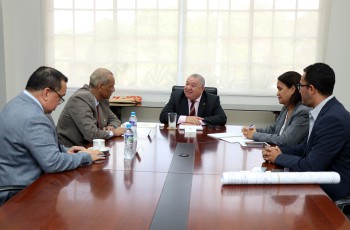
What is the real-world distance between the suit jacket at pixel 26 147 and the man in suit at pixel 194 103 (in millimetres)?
1820

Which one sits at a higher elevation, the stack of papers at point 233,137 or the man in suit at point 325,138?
the man in suit at point 325,138

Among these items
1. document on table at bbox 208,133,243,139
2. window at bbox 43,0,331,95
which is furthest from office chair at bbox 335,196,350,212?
window at bbox 43,0,331,95

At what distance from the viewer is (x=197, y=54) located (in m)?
4.80

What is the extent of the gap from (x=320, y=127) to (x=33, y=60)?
428 cm

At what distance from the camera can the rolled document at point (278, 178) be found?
166 cm

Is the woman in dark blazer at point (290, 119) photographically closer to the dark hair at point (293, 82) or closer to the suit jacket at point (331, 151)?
the dark hair at point (293, 82)

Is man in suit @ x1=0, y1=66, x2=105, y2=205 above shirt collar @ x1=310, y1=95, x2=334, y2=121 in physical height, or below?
below

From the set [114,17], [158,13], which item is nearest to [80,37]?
[114,17]

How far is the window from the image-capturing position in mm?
4629

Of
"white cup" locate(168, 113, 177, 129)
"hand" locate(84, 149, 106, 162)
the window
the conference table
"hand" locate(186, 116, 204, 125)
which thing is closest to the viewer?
the conference table

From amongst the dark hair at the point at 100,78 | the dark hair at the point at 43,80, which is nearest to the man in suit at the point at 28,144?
the dark hair at the point at 43,80

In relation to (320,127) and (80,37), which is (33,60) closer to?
(80,37)

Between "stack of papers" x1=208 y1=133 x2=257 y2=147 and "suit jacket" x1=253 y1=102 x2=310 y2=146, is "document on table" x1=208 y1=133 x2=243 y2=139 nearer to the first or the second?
"stack of papers" x1=208 y1=133 x2=257 y2=147

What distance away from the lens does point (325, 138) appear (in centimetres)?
188
